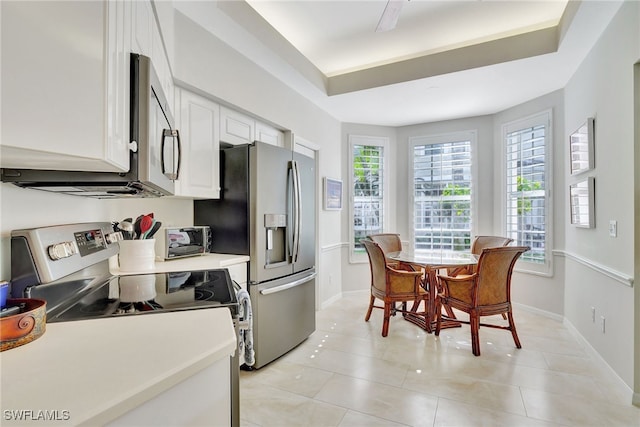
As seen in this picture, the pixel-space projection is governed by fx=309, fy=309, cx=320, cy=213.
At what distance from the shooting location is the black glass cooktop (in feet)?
3.56

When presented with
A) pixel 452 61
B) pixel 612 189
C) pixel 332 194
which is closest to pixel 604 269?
pixel 612 189

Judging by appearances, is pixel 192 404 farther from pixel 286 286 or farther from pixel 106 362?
pixel 286 286

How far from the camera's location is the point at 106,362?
2.34 ft

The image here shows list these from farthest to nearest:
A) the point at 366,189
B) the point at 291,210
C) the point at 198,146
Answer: the point at 366,189, the point at 291,210, the point at 198,146

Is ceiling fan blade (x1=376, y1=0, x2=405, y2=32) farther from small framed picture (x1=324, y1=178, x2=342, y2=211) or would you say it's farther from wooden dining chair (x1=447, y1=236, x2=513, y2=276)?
wooden dining chair (x1=447, y1=236, x2=513, y2=276)

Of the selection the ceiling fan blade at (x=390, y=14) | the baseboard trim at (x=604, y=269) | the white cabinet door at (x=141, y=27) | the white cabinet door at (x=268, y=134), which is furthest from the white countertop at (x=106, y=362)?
the baseboard trim at (x=604, y=269)

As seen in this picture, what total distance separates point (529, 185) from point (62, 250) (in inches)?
180

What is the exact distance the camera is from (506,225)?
421 cm

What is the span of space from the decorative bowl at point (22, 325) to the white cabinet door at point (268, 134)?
236 centimetres

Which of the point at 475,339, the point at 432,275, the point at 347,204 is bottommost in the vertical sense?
the point at 475,339

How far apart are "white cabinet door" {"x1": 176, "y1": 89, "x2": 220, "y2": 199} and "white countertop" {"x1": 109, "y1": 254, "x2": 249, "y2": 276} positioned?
0.46 metres

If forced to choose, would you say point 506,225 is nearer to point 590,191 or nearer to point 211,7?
point 590,191

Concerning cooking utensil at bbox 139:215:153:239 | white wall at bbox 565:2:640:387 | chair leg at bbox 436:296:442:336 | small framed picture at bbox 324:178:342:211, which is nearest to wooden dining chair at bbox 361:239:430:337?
chair leg at bbox 436:296:442:336

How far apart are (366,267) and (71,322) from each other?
13.7 ft
